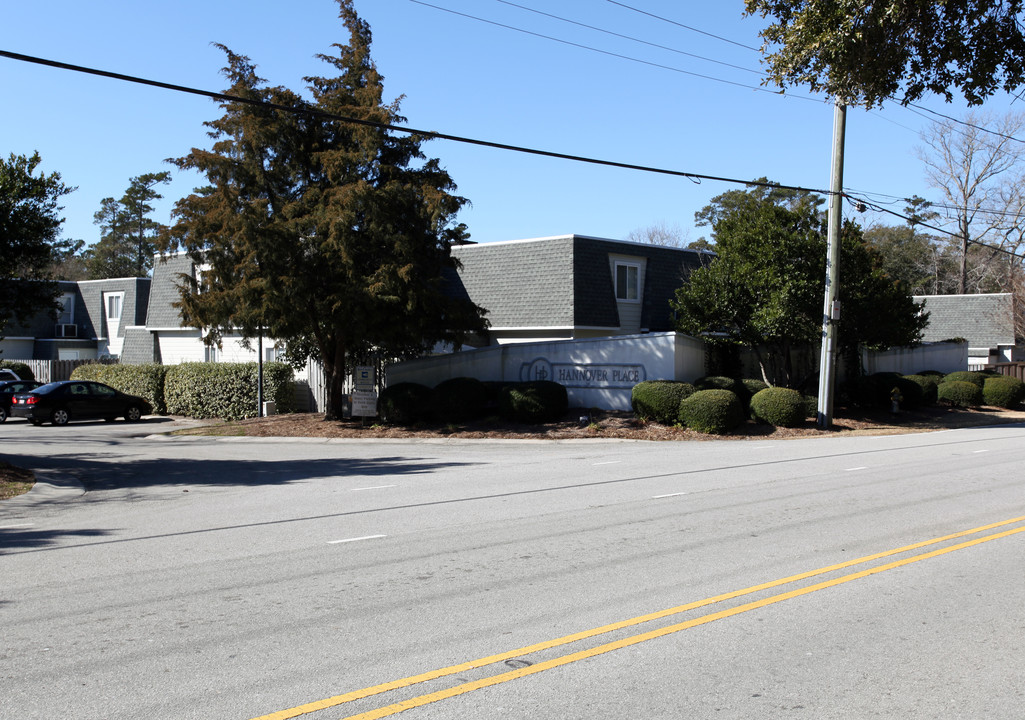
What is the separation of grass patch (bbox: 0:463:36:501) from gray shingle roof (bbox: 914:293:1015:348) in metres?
44.4

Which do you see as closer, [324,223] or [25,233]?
[25,233]

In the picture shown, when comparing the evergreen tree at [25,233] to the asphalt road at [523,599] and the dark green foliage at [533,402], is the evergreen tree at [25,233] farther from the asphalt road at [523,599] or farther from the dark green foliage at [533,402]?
the dark green foliage at [533,402]

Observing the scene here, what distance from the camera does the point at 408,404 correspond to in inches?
985

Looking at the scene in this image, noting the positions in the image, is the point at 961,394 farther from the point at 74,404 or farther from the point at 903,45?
the point at 74,404

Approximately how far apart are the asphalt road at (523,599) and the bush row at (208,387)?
52.9 feet

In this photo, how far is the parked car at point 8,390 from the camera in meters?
29.2

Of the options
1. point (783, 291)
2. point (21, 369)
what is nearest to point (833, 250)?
point (783, 291)

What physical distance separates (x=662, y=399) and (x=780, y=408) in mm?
3202

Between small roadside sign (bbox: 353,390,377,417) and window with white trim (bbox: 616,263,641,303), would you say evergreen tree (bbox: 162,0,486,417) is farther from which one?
window with white trim (bbox: 616,263,641,303)

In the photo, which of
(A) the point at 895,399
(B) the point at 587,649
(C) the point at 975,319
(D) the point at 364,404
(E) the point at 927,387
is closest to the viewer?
(B) the point at 587,649

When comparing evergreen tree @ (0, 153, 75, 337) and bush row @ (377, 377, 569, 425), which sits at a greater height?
evergreen tree @ (0, 153, 75, 337)

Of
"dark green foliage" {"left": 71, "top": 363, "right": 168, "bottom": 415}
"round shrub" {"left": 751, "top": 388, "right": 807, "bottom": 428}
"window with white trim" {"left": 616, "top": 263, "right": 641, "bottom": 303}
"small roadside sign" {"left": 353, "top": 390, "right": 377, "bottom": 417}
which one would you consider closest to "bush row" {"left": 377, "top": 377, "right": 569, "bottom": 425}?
"small roadside sign" {"left": 353, "top": 390, "right": 377, "bottom": 417}

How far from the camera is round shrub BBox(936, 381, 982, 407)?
3177 centimetres

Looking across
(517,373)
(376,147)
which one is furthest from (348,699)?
(517,373)
